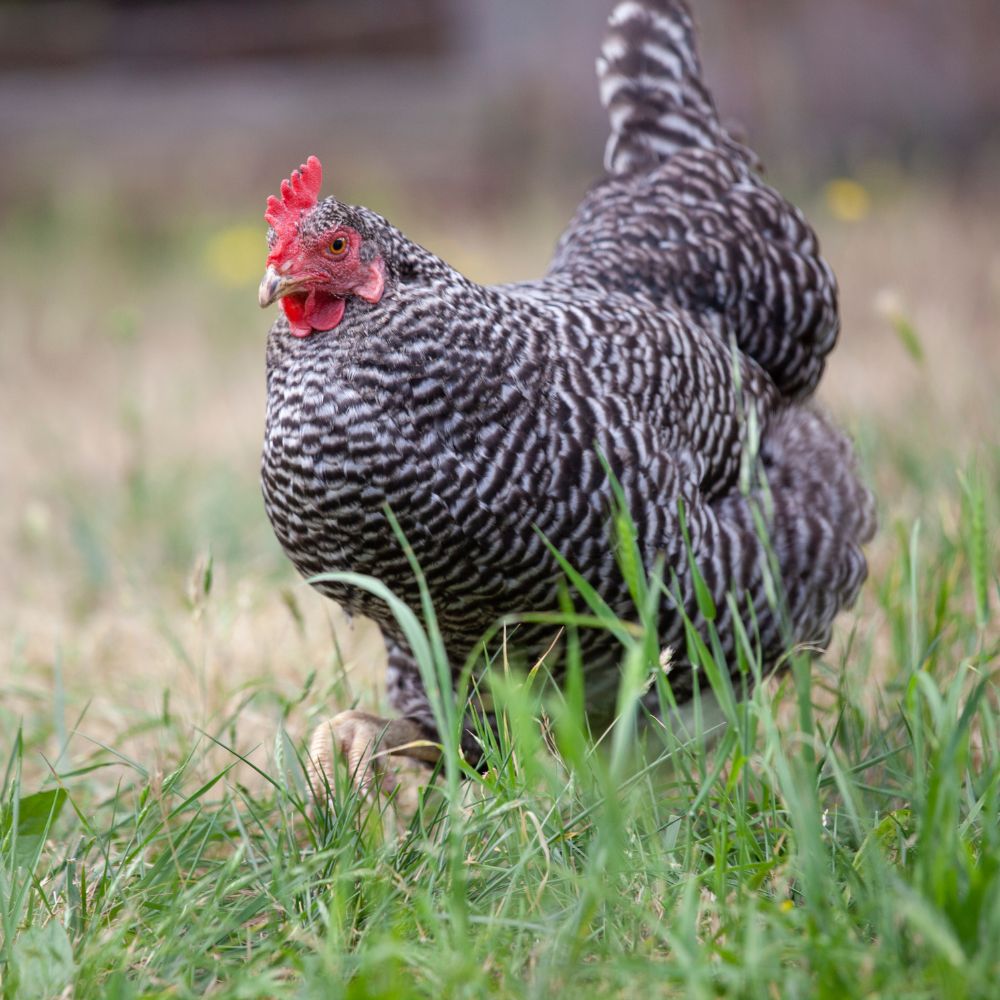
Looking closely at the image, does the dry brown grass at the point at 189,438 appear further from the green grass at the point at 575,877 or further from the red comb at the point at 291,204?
the red comb at the point at 291,204

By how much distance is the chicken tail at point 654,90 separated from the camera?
12.2ft

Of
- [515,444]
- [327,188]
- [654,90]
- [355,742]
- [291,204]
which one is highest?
[327,188]

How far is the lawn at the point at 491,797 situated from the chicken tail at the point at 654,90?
0.96 m

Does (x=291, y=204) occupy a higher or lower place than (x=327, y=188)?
lower

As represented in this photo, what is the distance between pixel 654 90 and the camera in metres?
3.78

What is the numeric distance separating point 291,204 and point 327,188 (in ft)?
24.4

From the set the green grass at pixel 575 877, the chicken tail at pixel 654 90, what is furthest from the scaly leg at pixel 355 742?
the chicken tail at pixel 654 90

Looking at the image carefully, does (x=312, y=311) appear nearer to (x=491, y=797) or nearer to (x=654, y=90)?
(x=491, y=797)

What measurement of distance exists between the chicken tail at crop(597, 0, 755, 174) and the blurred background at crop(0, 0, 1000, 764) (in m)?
0.39

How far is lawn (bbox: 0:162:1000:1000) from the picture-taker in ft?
5.49

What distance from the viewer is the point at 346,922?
1.98 meters

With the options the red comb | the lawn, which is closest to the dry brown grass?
the lawn

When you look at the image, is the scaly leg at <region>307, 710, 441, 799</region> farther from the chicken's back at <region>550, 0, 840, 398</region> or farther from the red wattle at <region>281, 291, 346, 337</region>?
the chicken's back at <region>550, 0, 840, 398</region>

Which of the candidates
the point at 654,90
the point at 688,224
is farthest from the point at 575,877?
the point at 654,90
